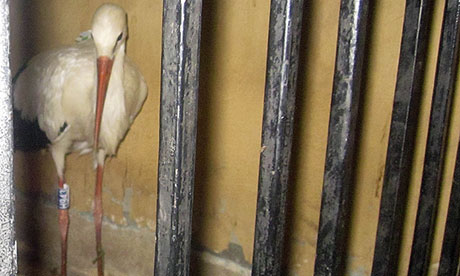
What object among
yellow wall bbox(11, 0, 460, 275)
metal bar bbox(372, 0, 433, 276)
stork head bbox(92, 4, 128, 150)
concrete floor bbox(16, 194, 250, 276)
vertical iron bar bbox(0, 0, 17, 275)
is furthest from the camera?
concrete floor bbox(16, 194, 250, 276)

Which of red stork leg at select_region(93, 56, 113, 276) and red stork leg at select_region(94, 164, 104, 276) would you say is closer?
red stork leg at select_region(93, 56, 113, 276)

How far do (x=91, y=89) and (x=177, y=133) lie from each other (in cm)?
119

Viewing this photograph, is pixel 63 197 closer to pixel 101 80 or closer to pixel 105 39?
pixel 101 80

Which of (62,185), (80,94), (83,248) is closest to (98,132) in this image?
(80,94)

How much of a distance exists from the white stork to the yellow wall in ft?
0.24

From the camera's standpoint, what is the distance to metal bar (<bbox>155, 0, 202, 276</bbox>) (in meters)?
0.37

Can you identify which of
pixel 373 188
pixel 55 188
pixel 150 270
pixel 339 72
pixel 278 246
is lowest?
pixel 150 270

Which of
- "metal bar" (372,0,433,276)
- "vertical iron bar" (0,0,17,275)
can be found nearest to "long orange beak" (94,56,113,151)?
"metal bar" (372,0,433,276)

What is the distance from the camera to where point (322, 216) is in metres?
0.55

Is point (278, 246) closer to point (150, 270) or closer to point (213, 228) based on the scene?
point (213, 228)

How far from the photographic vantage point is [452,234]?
80 centimetres

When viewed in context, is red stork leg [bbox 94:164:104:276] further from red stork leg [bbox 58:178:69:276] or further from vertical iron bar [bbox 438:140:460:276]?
vertical iron bar [bbox 438:140:460:276]

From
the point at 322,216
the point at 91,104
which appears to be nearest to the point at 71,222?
the point at 91,104

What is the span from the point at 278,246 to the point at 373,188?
0.79 meters
